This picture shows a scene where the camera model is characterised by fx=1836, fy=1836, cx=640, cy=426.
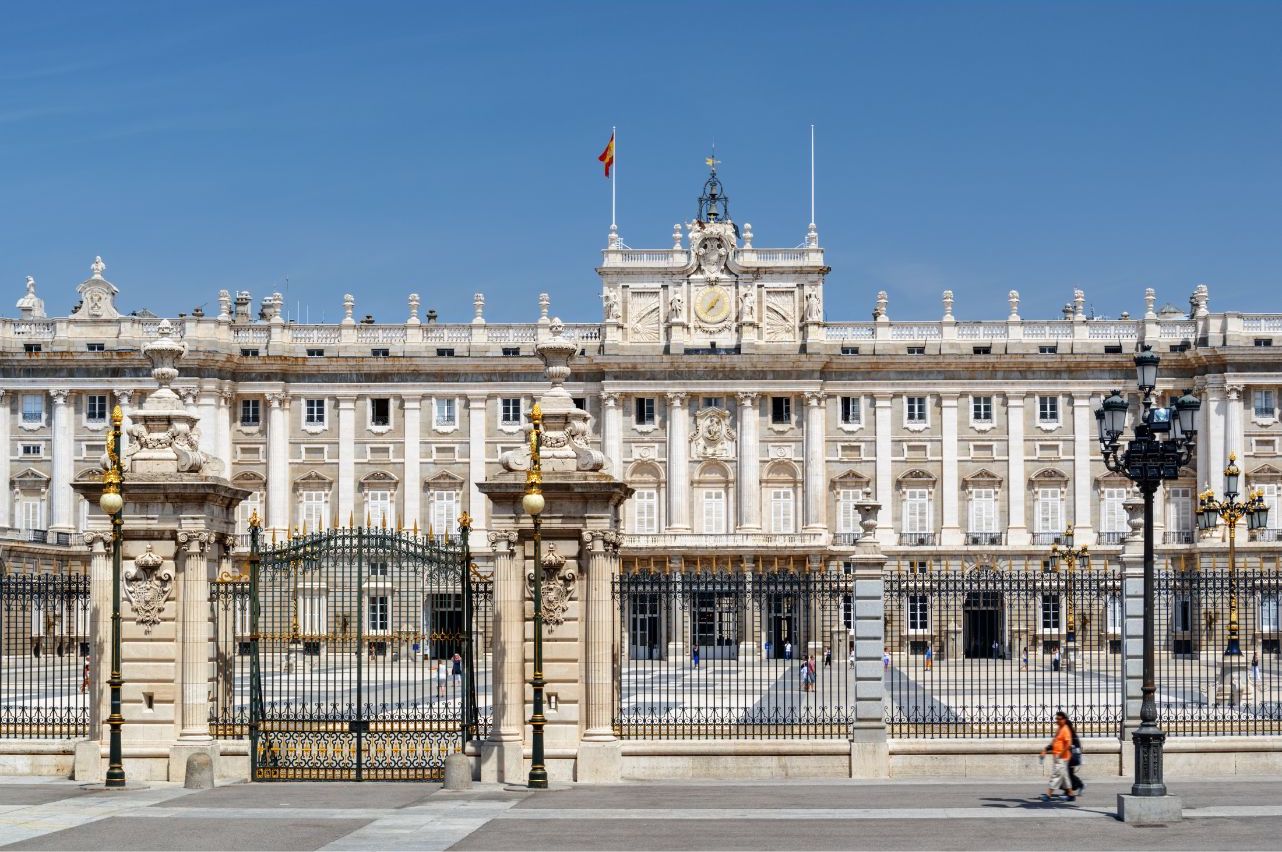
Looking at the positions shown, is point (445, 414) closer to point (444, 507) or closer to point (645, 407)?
point (444, 507)

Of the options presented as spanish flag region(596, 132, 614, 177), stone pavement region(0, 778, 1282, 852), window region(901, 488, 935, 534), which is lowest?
stone pavement region(0, 778, 1282, 852)

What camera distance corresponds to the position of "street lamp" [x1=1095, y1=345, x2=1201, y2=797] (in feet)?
74.4

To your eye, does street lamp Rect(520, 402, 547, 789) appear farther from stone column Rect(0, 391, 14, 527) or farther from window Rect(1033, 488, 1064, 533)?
stone column Rect(0, 391, 14, 527)

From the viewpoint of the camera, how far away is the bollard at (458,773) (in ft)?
82.9

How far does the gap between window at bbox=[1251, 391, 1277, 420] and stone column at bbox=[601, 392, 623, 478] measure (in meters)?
27.9

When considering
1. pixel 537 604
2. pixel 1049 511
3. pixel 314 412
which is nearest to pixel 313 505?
pixel 314 412

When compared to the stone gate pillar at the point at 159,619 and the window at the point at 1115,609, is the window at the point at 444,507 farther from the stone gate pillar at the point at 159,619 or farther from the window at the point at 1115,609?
the stone gate pillar at the point at 159,619

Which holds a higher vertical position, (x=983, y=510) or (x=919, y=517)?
(x=983, y=510)

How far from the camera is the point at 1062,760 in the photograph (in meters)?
24.3

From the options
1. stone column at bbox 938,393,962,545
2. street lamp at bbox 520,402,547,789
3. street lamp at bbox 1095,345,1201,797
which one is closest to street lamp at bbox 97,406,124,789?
street lamp at bbox 520,402,547,789

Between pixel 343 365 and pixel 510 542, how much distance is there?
57686mm

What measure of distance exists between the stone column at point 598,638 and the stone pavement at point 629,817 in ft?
3.25

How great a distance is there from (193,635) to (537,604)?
5.34 metres

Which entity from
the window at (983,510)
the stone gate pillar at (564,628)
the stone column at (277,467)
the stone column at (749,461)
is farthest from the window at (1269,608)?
the stone column at (277,467)
